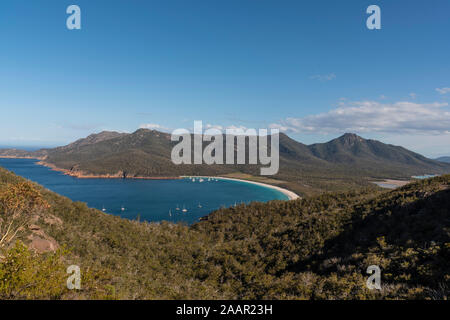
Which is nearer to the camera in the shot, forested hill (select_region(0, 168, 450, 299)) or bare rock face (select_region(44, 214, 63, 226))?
forested hill (select_region(0, 168, 450, 299))

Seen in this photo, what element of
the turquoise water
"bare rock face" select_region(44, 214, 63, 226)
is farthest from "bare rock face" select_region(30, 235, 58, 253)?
the turquoise water

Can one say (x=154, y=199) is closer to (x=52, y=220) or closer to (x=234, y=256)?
(x=52, y=220)

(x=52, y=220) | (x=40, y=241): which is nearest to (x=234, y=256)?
(x=40, y=241)

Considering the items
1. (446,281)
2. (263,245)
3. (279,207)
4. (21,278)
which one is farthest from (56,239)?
(279,207)

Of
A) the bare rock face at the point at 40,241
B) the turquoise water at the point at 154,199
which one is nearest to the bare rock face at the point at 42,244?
the bare rock face at the point at 40,241

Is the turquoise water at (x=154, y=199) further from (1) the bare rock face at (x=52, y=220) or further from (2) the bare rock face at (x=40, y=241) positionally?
(2) the bare rock face at (x=40, y=241)

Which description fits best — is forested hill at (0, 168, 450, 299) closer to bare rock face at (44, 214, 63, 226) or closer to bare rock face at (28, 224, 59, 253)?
bare rock face at (28, 224, 59, 253)

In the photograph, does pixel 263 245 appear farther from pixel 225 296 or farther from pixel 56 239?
pixel 56 239

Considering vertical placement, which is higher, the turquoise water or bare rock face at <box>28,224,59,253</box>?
bare rock face at <box>28,224,59,253</box>

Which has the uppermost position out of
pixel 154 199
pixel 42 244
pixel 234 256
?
pixel 42 244
